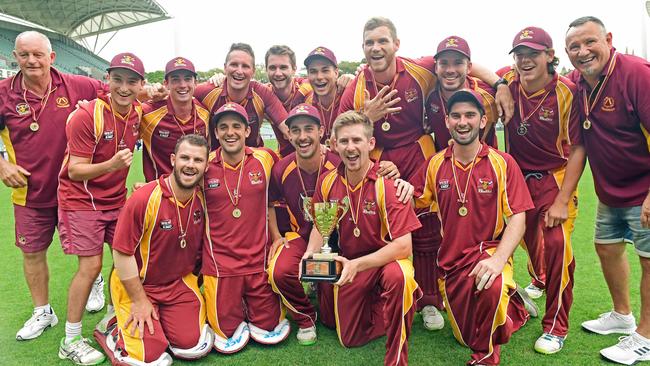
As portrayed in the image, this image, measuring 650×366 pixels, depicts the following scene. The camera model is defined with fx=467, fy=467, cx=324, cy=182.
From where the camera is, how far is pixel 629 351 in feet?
12.1

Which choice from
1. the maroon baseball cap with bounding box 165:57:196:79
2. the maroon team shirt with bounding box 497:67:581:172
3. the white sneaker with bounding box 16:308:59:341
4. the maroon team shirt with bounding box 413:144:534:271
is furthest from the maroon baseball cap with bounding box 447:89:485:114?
the white sneaker with bounding box 16:308:59:341

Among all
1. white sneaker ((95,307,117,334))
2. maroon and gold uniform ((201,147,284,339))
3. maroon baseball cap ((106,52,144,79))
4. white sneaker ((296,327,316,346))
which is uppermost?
maroon baseball cap ((106,52,144,79))

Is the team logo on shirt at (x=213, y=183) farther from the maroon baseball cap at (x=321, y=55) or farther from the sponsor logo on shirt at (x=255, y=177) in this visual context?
the maroon baseball cap at (x=321, y=55)

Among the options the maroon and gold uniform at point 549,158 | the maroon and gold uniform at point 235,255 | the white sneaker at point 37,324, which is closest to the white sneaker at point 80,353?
the white sneaker at point 37,324

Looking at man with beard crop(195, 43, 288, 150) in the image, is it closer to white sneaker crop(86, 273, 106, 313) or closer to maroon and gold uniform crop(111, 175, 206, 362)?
maroon and gold uniform crop(111, 175, 206, 362)

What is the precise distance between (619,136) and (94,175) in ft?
14.9

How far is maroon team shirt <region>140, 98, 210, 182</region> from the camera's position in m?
4.95

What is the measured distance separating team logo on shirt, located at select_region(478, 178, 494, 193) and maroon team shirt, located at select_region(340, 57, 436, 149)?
1132 millimetres

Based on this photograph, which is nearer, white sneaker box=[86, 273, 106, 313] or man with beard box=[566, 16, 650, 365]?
man with beard box=[566, 16, 650, 365]

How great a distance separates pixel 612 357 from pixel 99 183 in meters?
4.65

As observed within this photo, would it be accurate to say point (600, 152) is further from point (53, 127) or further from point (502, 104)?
point (53, 127)

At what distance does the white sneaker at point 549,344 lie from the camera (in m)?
3.80

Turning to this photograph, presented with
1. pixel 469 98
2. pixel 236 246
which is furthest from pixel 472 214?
pixel 236 246

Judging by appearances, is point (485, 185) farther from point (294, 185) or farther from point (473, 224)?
point (294, 185)
